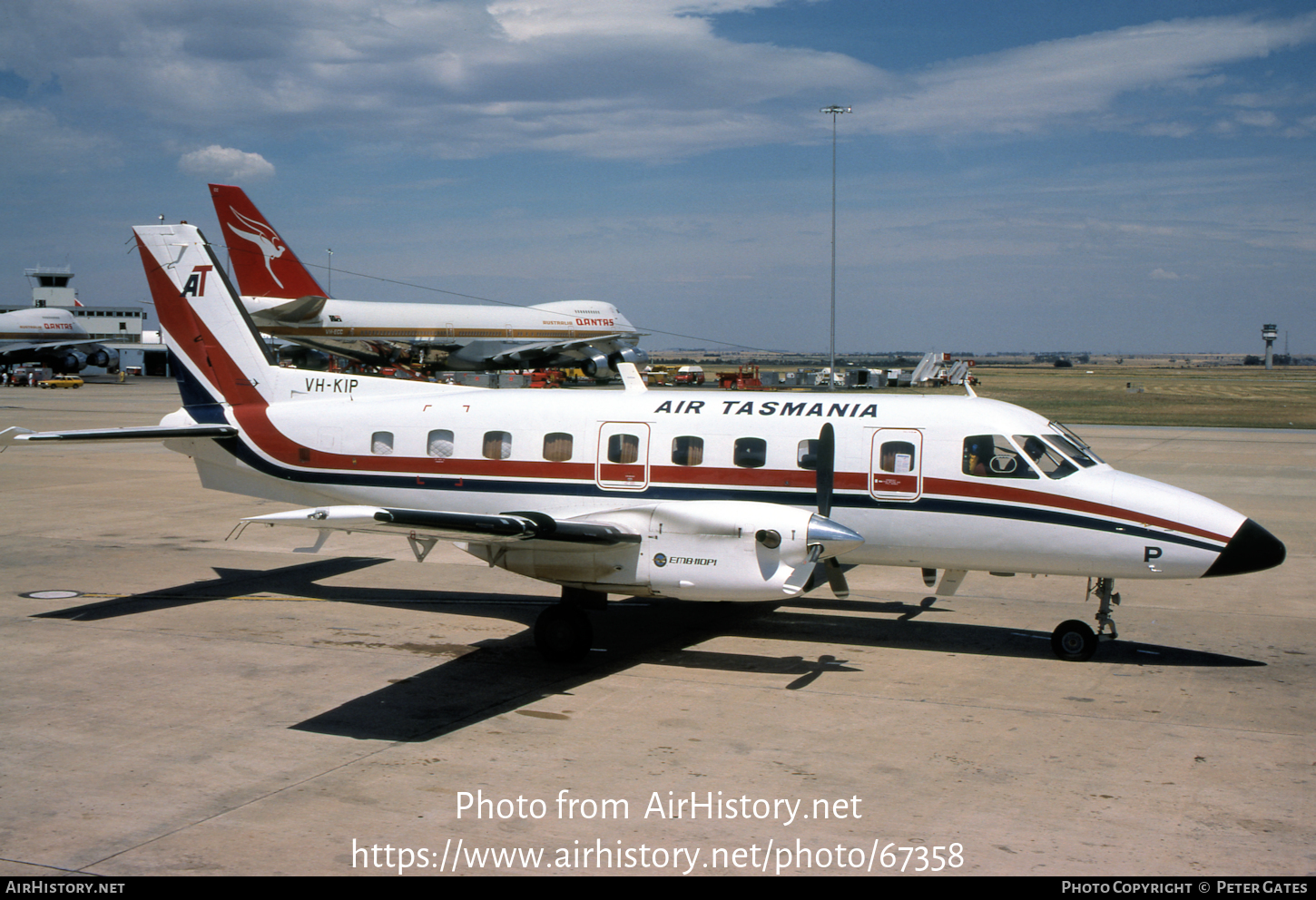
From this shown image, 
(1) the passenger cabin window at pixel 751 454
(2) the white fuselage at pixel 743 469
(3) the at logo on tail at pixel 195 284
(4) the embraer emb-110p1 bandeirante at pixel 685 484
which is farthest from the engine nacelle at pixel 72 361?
(1) the passenger cabin window at pixel 751 454

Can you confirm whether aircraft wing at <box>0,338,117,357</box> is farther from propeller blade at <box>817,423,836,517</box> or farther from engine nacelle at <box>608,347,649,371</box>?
propeller blade at <box>817,423,836,517</box>

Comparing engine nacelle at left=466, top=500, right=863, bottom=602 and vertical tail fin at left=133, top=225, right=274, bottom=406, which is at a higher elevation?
vertical tail fin at left=133, top=225, right=274, bottom=406

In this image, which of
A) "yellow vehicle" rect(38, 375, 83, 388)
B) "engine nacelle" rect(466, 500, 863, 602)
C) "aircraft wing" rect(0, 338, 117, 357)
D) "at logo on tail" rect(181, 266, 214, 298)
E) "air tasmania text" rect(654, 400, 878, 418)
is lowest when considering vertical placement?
"engine nacelle" rect(466, 500, 863, 602)

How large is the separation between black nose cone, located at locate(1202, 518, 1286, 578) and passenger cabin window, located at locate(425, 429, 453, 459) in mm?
9559

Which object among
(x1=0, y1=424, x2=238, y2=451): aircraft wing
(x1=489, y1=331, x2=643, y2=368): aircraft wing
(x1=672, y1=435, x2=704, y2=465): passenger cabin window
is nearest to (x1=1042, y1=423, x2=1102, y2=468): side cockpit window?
(x1=672, y1=435, x2=704, y2=465): passenger cabin window

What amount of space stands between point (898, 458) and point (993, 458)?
1122mm

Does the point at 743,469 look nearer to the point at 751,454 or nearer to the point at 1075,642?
the point at 751,454

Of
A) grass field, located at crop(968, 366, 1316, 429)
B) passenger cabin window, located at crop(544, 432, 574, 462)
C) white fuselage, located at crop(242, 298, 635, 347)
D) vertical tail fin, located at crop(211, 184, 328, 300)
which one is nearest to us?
passenger cabin window, located at crop(544, 432, 574, 462)

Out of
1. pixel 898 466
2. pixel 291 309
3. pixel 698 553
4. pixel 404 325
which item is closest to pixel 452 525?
pixel 698 553

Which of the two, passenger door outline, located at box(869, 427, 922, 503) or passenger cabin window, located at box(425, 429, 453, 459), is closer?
passenger door outline, located at box(869, 427, 922, 503)

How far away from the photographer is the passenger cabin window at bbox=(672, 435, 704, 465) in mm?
13078

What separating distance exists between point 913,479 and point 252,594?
9.84 m

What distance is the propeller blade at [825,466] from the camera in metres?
12.0
